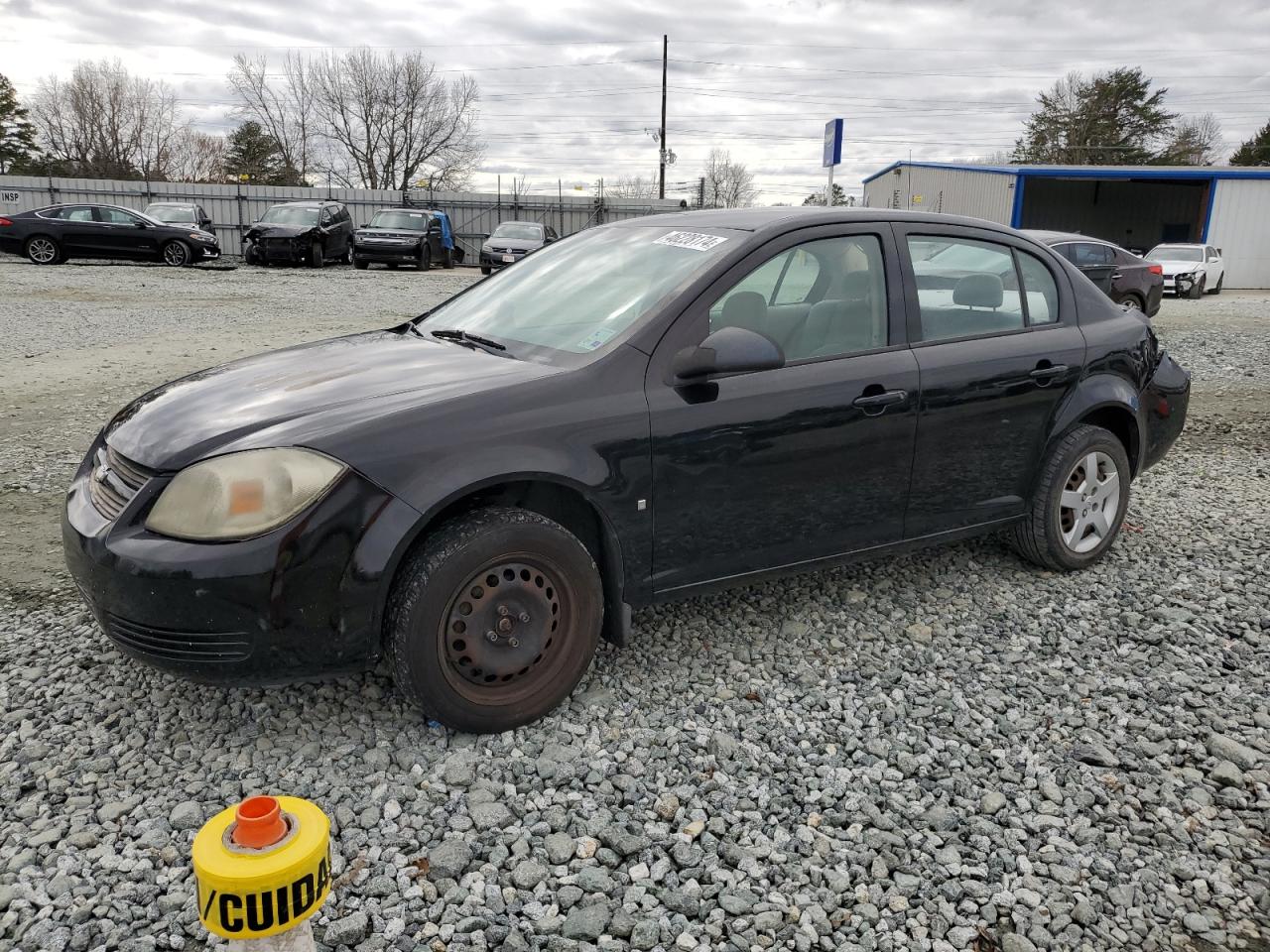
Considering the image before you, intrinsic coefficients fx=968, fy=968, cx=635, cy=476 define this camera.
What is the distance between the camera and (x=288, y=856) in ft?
4.83

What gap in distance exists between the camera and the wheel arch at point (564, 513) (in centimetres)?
287

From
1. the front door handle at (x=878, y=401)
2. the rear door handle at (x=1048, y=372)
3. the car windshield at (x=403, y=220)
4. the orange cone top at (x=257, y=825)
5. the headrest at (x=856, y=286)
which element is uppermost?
the car windshield at (x=403, y=220)

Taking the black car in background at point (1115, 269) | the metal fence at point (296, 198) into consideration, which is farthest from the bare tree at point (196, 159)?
the black car in background at point (1115, 269)

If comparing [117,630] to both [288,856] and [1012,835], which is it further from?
[1012,835]

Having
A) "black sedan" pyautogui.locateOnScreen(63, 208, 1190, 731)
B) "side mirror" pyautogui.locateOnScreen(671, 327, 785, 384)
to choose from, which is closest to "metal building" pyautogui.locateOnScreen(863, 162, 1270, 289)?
"black sedan" pyautogui.locateOnScreen(63, 208, 1190, 731)

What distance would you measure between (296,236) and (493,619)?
71.7 feet

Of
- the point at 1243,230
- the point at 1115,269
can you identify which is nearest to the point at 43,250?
the point at 1115,269

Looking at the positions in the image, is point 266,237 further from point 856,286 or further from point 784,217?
point 856,286

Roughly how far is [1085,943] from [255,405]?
2684 mm

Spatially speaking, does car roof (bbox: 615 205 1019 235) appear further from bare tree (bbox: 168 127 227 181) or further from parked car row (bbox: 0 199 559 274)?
bare tree (bbox: 168 127 227 181)

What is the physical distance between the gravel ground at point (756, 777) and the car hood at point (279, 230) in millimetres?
19533

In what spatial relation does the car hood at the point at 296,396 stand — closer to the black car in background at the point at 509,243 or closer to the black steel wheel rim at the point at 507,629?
the black steel wheel rim at the point at 507,629

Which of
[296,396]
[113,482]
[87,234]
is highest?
[87,234]

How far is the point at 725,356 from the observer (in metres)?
3.13
